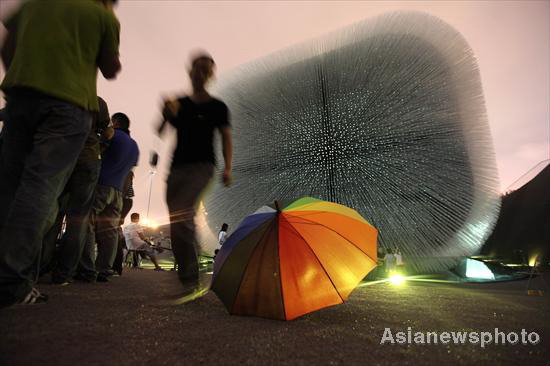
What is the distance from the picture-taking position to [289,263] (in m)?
1.40

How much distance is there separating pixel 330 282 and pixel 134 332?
2.96ft

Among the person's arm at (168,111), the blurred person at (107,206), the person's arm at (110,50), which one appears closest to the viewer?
the person's arm at (110,50)

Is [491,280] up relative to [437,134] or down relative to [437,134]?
down

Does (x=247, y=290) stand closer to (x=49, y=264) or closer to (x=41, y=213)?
(x=41, y=213)

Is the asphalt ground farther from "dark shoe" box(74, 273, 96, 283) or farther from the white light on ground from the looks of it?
the white light on ground

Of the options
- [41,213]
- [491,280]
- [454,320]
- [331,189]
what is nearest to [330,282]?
[454,320]

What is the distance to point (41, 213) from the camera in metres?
1.12

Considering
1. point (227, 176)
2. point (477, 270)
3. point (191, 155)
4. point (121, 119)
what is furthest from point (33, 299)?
point (477, 270)

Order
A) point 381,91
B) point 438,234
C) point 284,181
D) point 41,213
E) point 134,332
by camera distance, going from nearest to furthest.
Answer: point 134,332 → point 41,213 → point 438,234 → point 381,91 → point 284,181

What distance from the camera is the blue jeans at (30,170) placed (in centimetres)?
105

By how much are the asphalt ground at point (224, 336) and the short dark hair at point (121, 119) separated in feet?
6.51

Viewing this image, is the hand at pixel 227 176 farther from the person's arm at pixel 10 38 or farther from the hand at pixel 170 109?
the person's arm at pixel 10 38

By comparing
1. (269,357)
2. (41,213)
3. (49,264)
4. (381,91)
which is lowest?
(49,264)

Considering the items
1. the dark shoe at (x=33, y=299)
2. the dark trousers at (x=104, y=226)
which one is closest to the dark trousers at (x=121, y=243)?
the dark trousers at (x=104, y=226)
